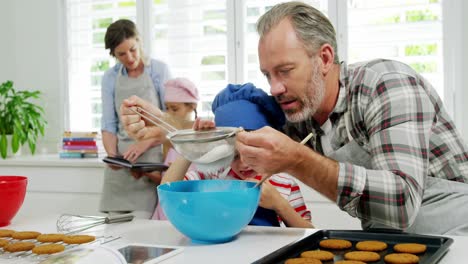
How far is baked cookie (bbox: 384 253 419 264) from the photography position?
1.02m

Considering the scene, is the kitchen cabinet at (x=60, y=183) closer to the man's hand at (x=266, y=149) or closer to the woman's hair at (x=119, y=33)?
the woman's hair at (x=119, y=33)

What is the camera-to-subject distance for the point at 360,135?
60.0 inches

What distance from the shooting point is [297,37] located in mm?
1514

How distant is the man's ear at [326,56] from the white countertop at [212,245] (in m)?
0.47

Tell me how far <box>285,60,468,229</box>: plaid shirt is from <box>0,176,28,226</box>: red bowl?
86 cm

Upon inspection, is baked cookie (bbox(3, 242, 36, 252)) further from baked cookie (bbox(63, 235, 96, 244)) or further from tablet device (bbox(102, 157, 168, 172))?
tablet device (bbox(102, 157, 168, 172))

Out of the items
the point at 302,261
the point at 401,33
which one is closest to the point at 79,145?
the point at 401,33

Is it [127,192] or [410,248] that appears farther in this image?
[127,192]

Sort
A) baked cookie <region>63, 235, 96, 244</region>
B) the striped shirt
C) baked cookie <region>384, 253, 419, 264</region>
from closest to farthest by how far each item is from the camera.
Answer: baked cookie <region>384, 253, 419, 264</region>
baked cookie <region>63, 235, 96, 244</region>
the striped shirt

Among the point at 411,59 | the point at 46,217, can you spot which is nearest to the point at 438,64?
the point at 411,59

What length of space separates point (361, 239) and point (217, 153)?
38cm

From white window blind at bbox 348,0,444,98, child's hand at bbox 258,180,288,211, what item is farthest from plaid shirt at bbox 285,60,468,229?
white window blind at bbox 348,0,444,98

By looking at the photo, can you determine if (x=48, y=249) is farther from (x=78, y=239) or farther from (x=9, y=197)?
(x=9, y=197)

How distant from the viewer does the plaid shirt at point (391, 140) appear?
130cm
